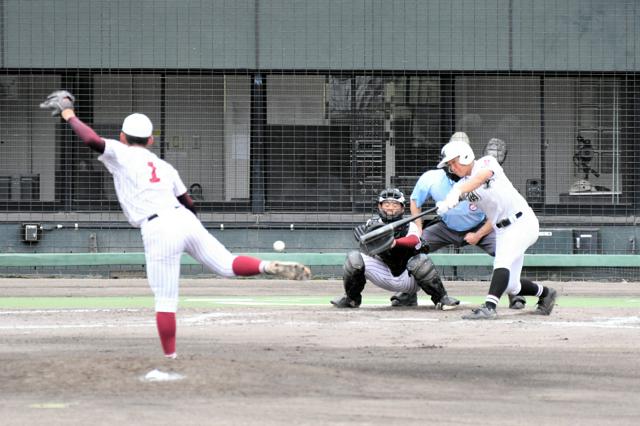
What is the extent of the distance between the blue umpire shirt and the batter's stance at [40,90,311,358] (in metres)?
5.51

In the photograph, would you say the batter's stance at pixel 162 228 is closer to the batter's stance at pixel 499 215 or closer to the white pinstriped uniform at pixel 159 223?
the white pinstriped uniform at pixel 159 223

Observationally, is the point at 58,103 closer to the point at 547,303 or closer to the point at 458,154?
the point at 458,154

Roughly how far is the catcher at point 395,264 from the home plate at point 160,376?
4682 millimetres

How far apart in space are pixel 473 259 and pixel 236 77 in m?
4.88

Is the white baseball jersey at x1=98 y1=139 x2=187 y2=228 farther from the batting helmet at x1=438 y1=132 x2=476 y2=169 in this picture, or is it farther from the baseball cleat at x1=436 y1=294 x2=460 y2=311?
the baseball cleat at x1=436 y1=294 x2=460 y2=311

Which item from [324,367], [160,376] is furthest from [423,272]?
[160,376]

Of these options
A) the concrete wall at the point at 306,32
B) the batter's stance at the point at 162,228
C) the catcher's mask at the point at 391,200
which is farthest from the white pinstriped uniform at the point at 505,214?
the concrete wall at the point at 306,32

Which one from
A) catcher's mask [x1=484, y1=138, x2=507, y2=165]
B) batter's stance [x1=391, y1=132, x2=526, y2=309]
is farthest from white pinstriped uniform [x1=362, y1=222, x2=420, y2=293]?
catcher's mask [x1=484, y1=138, x2=507, y2=165]

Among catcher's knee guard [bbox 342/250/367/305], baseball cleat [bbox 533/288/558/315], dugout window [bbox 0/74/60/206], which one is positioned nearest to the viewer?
baseball cleat [bbox 533/288/558/315]

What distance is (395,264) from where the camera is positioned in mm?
13555

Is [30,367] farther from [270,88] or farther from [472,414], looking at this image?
[270,88]

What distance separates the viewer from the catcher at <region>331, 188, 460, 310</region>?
43.7ft

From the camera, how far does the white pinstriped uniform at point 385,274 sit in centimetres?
1358

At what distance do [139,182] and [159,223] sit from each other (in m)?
0.33
